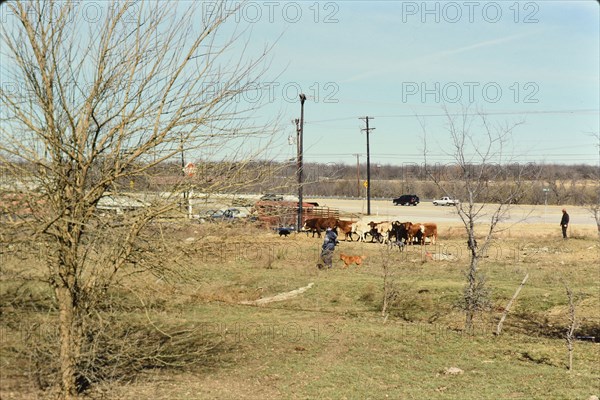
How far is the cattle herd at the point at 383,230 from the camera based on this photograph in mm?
32406

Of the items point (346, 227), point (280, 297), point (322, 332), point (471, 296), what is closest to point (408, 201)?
point (346, 227)

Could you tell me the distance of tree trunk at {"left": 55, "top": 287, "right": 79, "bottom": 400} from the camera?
8.64 m

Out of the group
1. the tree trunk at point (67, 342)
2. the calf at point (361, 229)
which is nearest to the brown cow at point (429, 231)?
the calf at point (361, 229)

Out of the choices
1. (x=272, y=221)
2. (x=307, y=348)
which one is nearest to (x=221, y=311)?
(x=307, y=348)

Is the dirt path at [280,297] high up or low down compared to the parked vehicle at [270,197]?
down

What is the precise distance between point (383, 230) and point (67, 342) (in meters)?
25.7

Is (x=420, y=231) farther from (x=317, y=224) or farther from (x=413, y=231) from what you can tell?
(x=317, y=224)

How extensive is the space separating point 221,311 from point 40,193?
8577mm

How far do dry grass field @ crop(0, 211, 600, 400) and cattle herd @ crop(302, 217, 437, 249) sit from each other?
851 cm

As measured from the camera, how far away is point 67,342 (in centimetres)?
865

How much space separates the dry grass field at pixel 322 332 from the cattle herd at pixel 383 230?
8.51 meters

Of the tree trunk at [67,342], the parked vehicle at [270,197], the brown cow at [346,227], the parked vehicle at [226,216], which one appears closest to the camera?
the tree trunk at [67,342]

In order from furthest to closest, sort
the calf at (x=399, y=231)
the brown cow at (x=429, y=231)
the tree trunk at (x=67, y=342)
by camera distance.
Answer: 1. the brown cow at (x=429, y=231)
2. the calf at (x=399, y=231)
3. the tree trunk at (x=67, y=342)

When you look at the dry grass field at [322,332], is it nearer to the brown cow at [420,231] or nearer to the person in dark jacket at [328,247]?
the person in dark jacket at [328,247]
